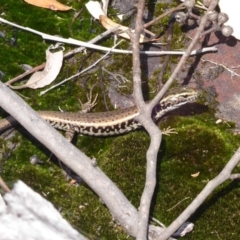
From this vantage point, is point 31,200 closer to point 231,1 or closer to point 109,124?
point 109,124

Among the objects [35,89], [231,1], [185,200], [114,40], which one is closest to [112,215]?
[185,200]

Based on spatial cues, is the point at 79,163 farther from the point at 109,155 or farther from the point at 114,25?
the point at 114,25

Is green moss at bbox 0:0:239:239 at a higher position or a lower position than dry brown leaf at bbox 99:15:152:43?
lower

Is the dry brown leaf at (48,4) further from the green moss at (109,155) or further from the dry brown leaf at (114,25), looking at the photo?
the dry brown leaf at (114,25)

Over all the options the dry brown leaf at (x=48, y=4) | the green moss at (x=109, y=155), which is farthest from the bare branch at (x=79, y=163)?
the dry brown leaf at (x=48, y=4)

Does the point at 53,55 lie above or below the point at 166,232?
above

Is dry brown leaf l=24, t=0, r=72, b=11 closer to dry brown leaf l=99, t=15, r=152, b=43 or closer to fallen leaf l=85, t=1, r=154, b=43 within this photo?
fallen leaf l=85, t=1, r=154, b=43

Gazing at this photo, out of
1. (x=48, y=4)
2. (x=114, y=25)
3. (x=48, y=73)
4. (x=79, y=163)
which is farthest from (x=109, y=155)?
(x=48, y=4)

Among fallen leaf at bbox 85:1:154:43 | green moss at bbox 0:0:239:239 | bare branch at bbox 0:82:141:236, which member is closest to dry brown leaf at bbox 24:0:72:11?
green moss at bbox 0:0:239:239
